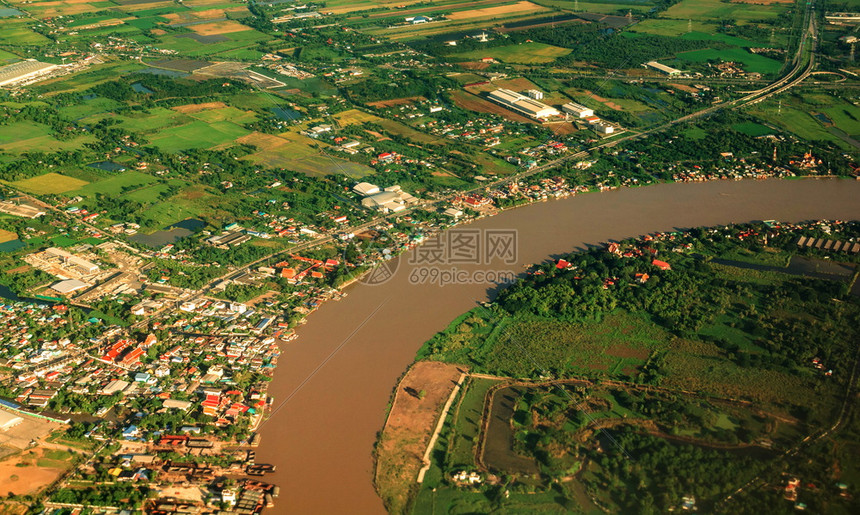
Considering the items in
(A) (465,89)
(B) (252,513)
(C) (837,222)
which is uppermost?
(A) (465,89)

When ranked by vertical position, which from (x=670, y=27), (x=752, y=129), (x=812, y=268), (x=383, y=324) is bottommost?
(x=383, y=324)

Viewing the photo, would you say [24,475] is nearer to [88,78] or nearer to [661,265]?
[661,265]

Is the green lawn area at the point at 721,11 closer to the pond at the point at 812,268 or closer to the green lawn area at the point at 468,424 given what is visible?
the pond at the point at 812,268

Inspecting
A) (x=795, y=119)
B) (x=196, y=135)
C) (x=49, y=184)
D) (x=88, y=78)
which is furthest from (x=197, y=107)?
(x=795, y=119)

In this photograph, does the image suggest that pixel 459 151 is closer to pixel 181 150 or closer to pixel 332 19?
pixel 181 150

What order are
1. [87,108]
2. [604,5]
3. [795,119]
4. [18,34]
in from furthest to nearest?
[604,5] → [18,34] → [87,108] → [795,119]

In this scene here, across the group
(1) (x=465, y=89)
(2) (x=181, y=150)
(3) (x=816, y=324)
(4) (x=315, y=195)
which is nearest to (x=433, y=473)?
(3) (x=816, y=324)
